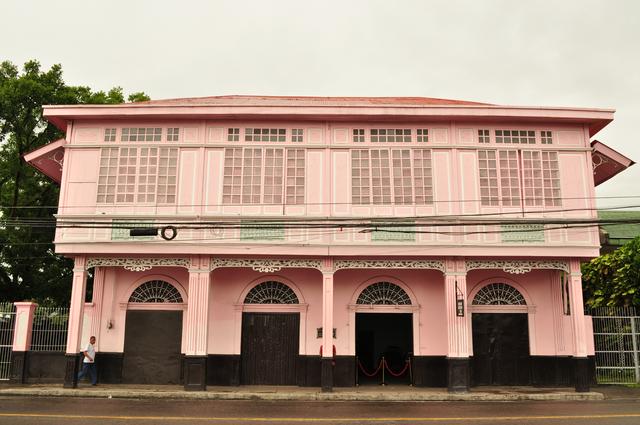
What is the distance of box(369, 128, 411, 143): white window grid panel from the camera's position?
17750mm

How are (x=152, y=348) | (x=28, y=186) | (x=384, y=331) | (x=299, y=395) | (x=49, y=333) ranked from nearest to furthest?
(x=299, y=395) → (x=49, y=333) → (x=152, y=348) → (x=384, y=331) → (x=28, y=186)

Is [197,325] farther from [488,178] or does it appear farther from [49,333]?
[488,178]

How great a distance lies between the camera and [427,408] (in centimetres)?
1398

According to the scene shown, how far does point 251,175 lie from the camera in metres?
17.5

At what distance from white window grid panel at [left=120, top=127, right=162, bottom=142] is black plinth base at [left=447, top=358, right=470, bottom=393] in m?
11.0

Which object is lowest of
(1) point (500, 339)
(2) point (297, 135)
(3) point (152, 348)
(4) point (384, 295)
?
(3) point (152, 348)

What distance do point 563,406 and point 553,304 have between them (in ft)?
14.6

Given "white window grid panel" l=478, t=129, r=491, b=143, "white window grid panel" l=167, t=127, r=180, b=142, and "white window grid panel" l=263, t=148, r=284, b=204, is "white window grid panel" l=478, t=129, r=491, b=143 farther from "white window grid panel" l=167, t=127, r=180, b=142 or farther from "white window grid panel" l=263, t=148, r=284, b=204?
"white window grid panel" l=167, t=127, r=180, b=142

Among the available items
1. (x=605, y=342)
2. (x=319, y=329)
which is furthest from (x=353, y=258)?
(x=605, y=342)

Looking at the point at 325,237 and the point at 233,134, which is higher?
the point at 233,134

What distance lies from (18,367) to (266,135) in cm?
1010

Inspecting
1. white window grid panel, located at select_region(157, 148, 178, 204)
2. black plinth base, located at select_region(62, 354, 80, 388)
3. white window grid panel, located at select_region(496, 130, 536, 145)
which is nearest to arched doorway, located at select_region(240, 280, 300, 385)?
white window grid panel, located at select_region(157, 148, 178, 204)

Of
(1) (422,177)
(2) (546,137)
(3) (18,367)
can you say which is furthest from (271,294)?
(2) (546,137)

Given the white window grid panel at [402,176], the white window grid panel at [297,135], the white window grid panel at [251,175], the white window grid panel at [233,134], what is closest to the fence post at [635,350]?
the white window grid panel at [402,176]
